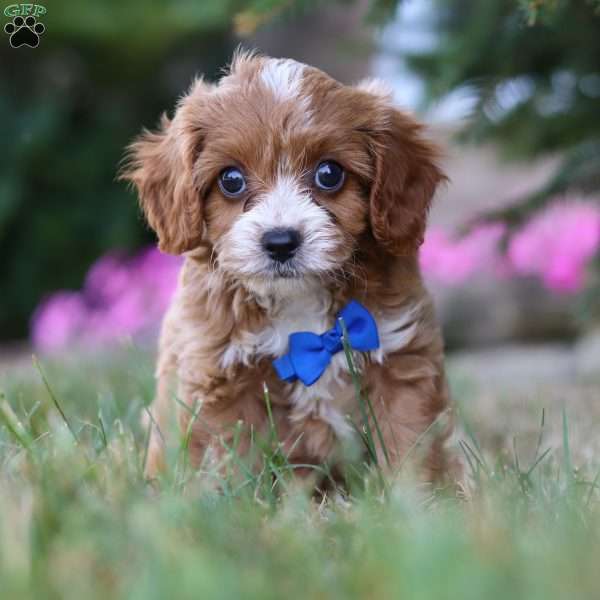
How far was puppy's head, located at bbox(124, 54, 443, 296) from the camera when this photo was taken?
3213 millimetres

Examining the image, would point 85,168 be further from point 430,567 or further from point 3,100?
point 430,567

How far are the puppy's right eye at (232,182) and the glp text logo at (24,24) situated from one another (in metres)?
3.08

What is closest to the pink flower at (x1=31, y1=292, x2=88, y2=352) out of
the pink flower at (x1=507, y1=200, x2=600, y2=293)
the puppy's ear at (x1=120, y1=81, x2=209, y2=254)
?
the pink flower at (x1=507, y1=200, x2=600, y2=293)

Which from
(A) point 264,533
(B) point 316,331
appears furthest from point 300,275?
(A) point 264,533

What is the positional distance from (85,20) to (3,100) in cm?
113

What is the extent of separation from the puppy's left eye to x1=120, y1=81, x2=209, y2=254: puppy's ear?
1.42ft

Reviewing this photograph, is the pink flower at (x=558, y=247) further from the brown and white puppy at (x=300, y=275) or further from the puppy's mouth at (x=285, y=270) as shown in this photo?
the puppy's mouth at (x=285, y=270)

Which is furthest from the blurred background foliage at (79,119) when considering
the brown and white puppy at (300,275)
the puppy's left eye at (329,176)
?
A: the puppy's left eye at (329,176)

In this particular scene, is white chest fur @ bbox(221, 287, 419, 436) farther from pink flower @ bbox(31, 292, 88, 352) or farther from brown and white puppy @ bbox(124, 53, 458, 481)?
pink flower @ bbox(31, 292, 88, 352)

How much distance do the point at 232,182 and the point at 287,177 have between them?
0.20 m

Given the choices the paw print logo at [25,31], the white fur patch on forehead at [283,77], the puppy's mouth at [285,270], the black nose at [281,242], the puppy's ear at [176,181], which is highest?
the paw print logo at [25,31]

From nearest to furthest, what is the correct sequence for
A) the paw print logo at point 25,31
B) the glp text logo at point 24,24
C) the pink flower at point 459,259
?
the glp text logo at point 24,24 → the paw print logo at point 25,31 → the pink flower at point 459,259

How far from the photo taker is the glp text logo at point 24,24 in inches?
244

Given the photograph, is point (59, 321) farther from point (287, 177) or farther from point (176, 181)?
point (287, 177)
